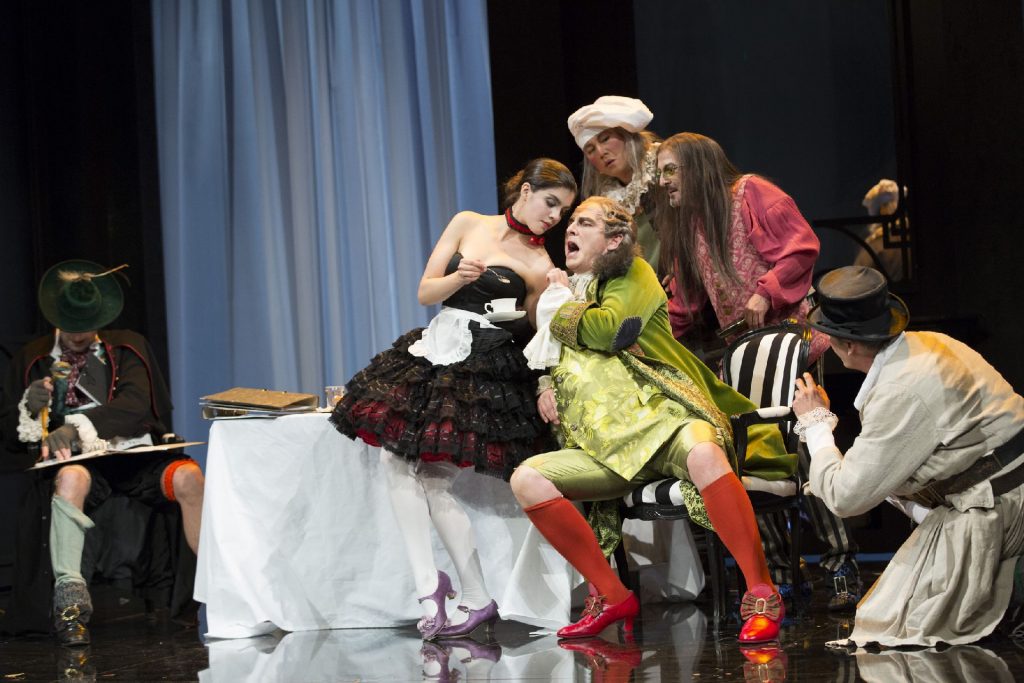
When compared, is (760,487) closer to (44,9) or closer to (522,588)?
(522,588)

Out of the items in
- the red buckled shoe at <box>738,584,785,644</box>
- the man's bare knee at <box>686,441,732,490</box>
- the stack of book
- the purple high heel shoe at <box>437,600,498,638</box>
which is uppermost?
the stack of book

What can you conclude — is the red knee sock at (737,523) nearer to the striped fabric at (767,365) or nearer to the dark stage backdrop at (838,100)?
the striped fabric at (767,365)

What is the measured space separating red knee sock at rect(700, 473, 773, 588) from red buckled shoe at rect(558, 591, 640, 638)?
15.8 inches

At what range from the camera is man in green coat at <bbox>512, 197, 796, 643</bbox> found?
11.0ft

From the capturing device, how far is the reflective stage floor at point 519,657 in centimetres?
268

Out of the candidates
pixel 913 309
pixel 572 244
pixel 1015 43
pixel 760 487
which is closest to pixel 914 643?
pixel 760 487

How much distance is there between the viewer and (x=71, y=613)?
403cm

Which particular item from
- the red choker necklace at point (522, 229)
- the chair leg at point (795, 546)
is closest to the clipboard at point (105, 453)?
the red choker necklace at point (522, 229)

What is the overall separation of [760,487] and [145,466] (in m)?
2.30

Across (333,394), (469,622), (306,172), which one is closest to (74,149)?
(306,172)

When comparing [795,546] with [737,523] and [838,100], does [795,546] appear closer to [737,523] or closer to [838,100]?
[737,523]

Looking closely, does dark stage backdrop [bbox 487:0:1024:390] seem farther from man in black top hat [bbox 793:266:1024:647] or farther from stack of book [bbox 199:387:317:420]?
man in black top hat [bbox 793:266:1024:647]

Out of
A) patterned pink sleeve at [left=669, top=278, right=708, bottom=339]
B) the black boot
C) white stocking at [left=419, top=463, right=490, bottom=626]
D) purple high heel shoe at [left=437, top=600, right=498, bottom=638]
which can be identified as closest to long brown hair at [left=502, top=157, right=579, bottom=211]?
patterned pink sleeve at [left=669, top=278, right=708, bottom=339]

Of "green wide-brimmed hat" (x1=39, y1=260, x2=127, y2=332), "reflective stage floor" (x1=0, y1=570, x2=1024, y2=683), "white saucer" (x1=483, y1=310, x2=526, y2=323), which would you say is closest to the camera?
"reflective stage floor" (x1=0, y1=570, x2=1024, y2=683)
